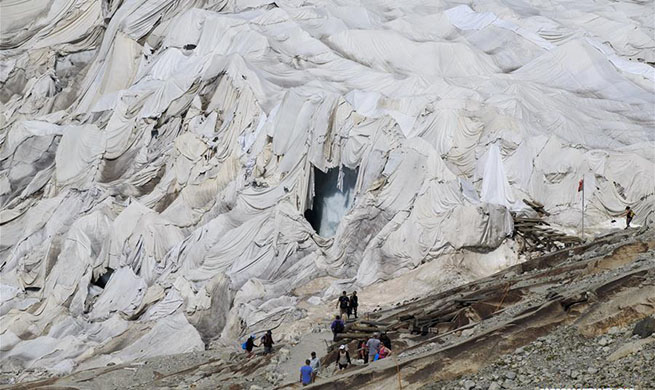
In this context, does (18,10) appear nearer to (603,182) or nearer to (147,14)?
(147,14)

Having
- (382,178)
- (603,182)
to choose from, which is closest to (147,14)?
(382,178)

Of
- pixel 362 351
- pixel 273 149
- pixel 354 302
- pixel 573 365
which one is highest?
pixel 573 365

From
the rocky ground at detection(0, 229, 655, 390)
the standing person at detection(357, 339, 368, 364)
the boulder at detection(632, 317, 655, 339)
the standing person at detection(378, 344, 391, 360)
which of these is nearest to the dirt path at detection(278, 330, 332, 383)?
the rocky ground at detection(0, 229, 655, 390)

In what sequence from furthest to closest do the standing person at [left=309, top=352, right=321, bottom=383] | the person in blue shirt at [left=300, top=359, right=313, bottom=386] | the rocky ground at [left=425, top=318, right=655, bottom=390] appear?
the standing person at [left=309, top=352, right=321, bottom=383] → the person in blue shirt at [left=300, top=359, right=313, bottom=386] → the rocky ground at [left=425, top=318, right=655, bottom=390]

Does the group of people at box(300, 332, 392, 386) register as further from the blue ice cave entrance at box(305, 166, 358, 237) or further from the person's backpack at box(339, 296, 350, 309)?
the blue ice cave entrance at box(305, 166, 358, 237)

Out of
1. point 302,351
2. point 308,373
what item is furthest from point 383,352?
point 302,351

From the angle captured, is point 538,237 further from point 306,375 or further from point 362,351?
point 306,375
